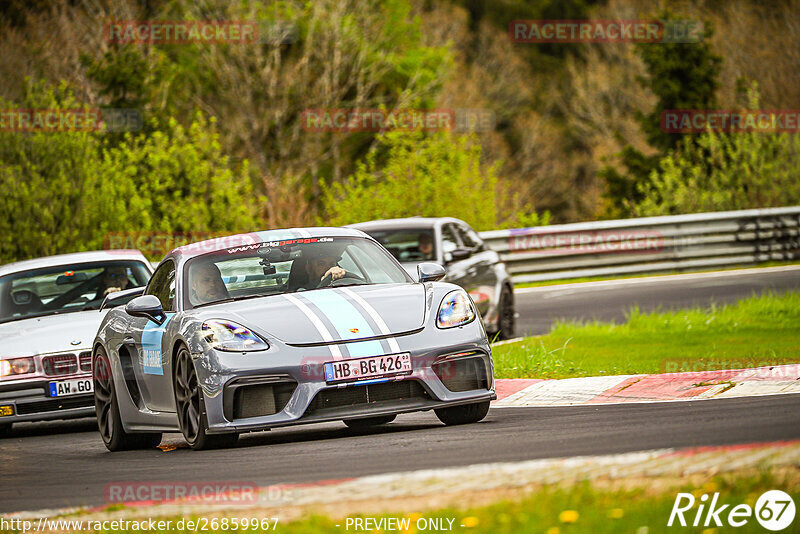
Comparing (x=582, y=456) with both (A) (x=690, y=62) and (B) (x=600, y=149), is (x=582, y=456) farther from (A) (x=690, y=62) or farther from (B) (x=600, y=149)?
(B) (x=600, y=149)

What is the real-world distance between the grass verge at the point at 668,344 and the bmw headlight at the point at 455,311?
8.64ft

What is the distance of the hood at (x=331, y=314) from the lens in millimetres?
8258

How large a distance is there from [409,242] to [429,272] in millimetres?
6524

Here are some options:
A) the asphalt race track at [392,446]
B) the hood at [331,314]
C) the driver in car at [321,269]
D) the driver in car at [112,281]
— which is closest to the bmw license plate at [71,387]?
the asphalt race track at [392,446]

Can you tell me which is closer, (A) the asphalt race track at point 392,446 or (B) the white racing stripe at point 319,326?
(A) the asphalt race track at point 392,446

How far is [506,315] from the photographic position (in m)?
16.2

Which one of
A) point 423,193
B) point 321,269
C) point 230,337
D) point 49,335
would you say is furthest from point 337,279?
point 423,193

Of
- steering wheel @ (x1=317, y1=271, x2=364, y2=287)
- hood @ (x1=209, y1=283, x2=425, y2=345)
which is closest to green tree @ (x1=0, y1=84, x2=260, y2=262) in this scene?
steering wheel @ (x1=317, y1=271, x2=364, y2=287)

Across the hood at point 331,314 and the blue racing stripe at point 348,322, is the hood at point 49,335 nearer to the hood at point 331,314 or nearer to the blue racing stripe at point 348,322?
the hood at point 331,314

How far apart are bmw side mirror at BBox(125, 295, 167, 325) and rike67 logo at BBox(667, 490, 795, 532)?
472 centimetres

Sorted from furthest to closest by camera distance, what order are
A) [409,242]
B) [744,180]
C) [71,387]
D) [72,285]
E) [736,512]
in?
[744,180] < [409,242] < [72,285] < [71,387] < [736,512]

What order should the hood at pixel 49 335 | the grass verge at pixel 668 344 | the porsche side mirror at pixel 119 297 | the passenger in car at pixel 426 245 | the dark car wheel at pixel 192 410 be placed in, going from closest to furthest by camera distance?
the dark car wheel at pixel 192 410, the porsche side mirror at pixel 119 297, the hood at pixel 49 335, the grass verge at pixel 668 344, the passenger in car at pixel 426 245

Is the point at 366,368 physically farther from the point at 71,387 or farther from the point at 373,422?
the point at 71,387

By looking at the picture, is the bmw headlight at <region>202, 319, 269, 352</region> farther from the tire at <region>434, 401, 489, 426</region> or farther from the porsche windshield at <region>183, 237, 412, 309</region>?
the tire at <region>434, 401, 489, 426</region>
